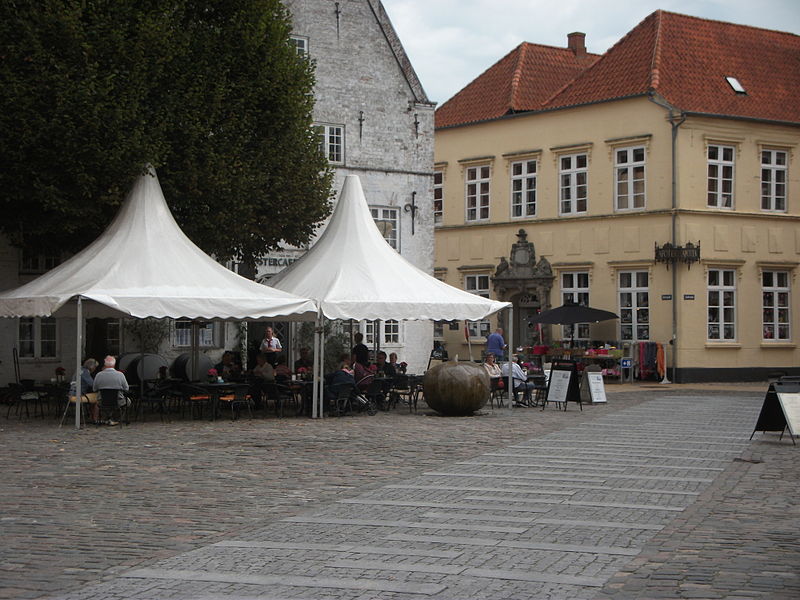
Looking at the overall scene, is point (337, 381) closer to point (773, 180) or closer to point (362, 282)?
point (362, 282)

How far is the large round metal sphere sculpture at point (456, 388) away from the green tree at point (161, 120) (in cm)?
549

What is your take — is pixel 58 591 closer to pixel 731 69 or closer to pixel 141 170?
pixel 141 170

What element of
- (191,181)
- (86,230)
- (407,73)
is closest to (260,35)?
(191,181)

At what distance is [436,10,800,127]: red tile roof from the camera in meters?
36.3

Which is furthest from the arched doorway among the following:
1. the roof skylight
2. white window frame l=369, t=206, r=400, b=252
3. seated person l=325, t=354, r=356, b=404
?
seated person l=325, t=354, r=356, b=404

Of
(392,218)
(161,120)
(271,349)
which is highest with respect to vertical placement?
(161,120)

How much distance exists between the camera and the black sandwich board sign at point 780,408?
16203 mm

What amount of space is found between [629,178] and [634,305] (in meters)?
4.06

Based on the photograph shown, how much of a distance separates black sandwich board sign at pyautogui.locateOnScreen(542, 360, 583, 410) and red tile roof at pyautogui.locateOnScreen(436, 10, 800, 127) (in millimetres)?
14860

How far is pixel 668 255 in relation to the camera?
115ft

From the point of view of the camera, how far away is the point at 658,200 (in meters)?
35.9

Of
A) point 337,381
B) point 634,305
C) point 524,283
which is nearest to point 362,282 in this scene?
point 337,381

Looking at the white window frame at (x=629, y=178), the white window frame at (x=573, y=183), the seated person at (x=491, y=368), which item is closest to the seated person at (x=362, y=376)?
the seated person at (x=491, y=368)

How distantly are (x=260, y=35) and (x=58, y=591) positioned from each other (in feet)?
58.9
